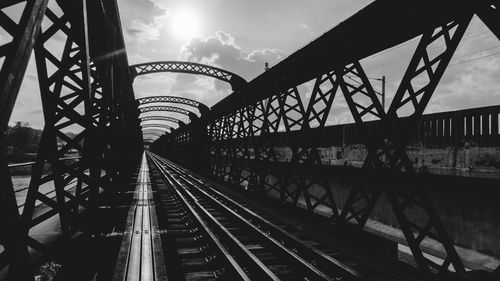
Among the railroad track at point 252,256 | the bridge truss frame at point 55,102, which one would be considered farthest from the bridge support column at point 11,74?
the railroad track at point 252,256

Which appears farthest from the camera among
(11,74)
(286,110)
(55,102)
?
(286,110)

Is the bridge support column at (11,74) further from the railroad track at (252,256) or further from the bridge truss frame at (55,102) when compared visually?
the railroad track at (252,256)

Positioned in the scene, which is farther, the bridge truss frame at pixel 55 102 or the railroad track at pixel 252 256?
the railroad track at pixel 252 256

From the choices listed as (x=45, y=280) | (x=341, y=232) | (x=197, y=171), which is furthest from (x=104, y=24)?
(x=197, y=171)

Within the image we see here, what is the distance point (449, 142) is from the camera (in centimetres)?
1045

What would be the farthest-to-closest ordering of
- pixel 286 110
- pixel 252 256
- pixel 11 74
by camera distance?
1. pixel 286 110
2. pixel 252 256
3. pixel 11 74

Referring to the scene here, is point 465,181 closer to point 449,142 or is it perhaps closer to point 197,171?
point 449,142

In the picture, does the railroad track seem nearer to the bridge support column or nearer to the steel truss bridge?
the steel truss bridge

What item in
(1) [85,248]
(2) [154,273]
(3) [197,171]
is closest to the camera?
(2) [154,273]

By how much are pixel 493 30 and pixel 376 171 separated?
291 cm

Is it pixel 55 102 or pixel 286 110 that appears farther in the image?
pixel 286 110

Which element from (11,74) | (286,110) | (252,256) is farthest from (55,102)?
(286,110)

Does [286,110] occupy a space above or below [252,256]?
above

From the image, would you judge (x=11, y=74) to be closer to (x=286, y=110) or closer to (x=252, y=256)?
(x=252, y=256)
